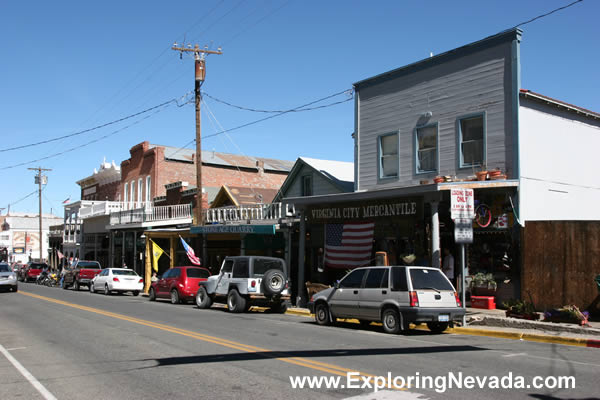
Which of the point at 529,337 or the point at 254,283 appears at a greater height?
the point at 254,283

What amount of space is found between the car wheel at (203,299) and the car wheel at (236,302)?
6.49 ft

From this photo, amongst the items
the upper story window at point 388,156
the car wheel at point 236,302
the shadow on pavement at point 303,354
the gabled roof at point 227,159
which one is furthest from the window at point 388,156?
the gabled roof at point 227,159

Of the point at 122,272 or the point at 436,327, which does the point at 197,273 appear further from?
the point at 436,327

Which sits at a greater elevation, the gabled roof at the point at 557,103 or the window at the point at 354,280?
the gabled roof at the point at 557,103

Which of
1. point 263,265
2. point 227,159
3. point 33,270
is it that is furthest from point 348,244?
point 33,270

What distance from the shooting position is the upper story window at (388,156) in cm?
2117

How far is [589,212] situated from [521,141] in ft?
14.7

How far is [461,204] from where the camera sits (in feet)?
47.6

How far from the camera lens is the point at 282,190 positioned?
1152 inches

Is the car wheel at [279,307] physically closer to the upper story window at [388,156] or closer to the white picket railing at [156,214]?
the upper story window at [388,156]

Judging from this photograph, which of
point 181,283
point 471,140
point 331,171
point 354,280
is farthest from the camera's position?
point 331,171

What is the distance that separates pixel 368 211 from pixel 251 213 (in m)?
8.68

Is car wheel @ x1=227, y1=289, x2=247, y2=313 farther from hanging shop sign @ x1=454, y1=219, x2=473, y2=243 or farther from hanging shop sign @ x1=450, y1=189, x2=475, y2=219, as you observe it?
hanging shop sign @ x1=450, y1=189, x2=475, y2=219

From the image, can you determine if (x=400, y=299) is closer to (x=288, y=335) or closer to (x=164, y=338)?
(x=288, y=335)
